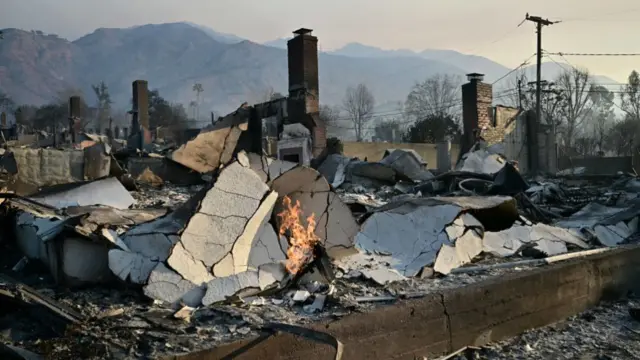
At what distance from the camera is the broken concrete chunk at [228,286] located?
431cm

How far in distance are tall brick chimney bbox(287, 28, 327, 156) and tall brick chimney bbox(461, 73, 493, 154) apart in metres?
6.15

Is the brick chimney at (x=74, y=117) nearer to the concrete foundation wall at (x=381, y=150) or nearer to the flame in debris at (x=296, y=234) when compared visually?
the concrete foundation wall at (x=381, y=150)

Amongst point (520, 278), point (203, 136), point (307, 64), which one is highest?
point (307, 64)

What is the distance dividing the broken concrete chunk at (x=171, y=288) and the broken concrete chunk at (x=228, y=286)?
0.30ft

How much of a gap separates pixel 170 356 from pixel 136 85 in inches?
1201

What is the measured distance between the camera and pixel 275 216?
17.6ft

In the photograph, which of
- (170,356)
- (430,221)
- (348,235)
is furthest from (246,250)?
(430,221)

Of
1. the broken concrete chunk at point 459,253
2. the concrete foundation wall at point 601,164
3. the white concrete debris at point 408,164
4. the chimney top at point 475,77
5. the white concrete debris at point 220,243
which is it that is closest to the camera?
the white concrete debris at point 220,243

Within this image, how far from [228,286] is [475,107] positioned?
1780 cm

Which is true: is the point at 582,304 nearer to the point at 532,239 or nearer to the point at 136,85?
the point at 532,239

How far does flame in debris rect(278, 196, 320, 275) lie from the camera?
16.3 feet

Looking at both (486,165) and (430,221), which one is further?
(486,165)

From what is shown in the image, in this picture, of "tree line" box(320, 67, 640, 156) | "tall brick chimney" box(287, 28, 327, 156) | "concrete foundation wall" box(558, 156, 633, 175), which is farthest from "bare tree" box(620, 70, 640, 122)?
"tall brick chimney" box(287, 28, 327, 156)

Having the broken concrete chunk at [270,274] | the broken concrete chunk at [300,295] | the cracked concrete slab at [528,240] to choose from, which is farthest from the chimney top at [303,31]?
the broken concrete chunk at [300,295]
